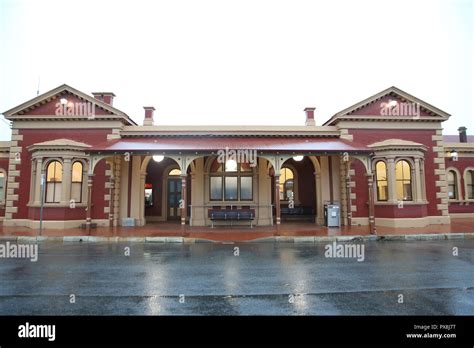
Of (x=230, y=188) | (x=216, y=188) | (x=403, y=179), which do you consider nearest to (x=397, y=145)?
(x=403, y=179)

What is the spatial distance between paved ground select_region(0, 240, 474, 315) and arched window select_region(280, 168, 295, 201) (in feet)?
32.8

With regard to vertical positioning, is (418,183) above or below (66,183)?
below

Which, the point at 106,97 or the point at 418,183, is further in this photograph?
the point at 106,97

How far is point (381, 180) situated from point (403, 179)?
108cm

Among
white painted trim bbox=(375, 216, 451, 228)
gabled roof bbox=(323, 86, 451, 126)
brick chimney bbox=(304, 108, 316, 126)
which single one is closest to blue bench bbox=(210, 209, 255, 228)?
white painted trim bbox=(375, 216, 451, 228)

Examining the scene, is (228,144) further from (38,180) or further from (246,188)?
(38,180)

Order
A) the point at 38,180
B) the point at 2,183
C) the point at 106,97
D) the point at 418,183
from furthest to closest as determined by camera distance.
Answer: the point at 106,97, the point at 2,183, the point at 418,183, the point at 38,180

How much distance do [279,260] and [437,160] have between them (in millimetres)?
13563

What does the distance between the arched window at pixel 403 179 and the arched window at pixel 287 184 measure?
6.15 metres

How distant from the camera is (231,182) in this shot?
59.1 feet

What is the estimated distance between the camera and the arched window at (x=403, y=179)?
15.9 meters

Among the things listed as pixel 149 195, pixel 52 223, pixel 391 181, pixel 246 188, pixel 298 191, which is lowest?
pixel 52 223
